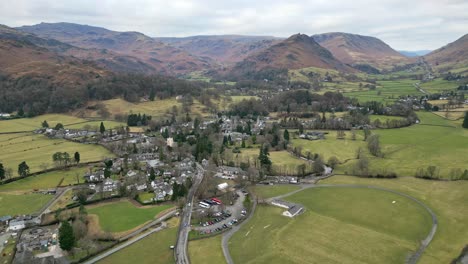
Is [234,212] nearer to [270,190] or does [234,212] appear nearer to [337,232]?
[270,190]

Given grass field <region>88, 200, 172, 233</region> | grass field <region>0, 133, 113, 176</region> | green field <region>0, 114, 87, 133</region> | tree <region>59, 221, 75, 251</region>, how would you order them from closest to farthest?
tree <region>59, 221, 75, 251</region>
grass field <region>88, 200, 172, 233</region>
grass field <region>0, 133, 113, 176</region>
green field <region>0, 114, 87, 133</region>

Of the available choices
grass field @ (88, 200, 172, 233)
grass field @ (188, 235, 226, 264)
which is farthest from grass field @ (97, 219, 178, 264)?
grass field @ (88, 200, 172, 233)

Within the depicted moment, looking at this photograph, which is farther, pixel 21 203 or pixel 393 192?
pixel 393 192

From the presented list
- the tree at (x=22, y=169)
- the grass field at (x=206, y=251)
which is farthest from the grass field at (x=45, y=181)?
the grass field at (x=206, y=251)

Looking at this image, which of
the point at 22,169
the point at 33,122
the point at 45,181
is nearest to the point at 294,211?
the point at 45,181

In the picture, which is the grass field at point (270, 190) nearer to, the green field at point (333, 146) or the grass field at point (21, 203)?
the green field at point (333, 146)

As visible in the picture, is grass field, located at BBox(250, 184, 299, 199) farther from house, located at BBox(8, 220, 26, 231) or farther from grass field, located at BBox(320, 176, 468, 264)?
house, located at BBox(8, 220, 26, 231)

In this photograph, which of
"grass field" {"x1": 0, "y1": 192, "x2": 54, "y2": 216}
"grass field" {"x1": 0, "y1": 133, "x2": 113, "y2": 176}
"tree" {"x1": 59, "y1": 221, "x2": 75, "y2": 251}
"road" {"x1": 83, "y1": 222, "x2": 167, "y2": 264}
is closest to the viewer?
"road" {"x1": 83, "y1": 222, "x2": 167, "y2": 264}
